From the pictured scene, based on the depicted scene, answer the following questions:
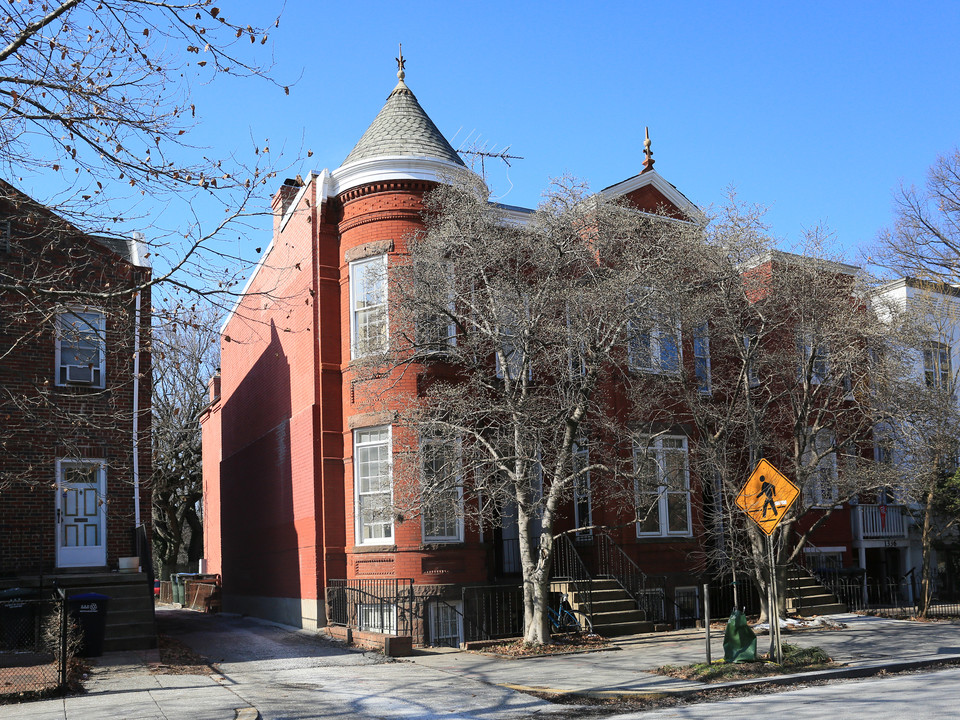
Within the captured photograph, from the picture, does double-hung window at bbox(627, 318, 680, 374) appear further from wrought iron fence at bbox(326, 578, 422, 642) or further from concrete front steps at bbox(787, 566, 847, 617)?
concrete front steps at bbox(787, 566, 847, 617)

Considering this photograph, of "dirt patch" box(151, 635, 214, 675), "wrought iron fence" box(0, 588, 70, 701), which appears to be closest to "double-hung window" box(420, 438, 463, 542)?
"dirt patch" box(151, 635, 214, 675)

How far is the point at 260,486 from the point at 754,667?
15622 mm

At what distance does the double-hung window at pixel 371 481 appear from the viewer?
18.9m

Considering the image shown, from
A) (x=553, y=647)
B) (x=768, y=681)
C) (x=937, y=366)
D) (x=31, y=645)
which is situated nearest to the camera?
(x=768, y=681)

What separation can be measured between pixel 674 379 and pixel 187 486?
27.7 meters

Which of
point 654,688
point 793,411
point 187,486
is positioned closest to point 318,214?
point 793,411

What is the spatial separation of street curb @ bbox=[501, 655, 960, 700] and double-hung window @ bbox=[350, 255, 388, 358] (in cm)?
825

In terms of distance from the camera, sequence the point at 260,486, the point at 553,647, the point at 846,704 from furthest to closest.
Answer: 1. the point at 260,486
2. the point at 553,647
3. the point at 846,704

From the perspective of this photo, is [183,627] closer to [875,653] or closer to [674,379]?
[674,379]

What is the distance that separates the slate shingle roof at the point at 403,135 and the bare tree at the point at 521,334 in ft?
8.79

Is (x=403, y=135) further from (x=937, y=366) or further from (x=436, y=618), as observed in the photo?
(x=937, y=366)

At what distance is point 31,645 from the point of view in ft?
51.8

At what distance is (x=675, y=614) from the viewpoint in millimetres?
20875

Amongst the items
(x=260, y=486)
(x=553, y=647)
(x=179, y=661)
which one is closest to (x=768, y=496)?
(x=553, y=647)
